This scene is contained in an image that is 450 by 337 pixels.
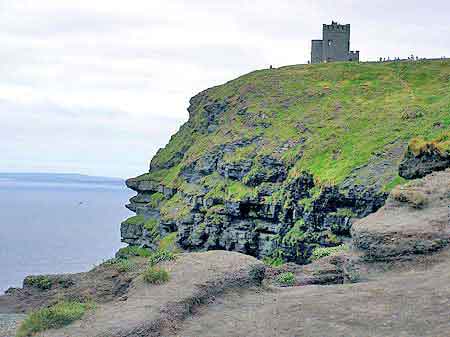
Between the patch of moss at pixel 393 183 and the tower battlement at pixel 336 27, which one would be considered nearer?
the patch of moss at pixel 393 183

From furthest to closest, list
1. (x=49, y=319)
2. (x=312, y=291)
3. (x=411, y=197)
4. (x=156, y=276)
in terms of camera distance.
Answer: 1. (x=411, y=197)
2. (x=312, y=291)
3. (x=156, y=276)
4. (x=49, y=319)

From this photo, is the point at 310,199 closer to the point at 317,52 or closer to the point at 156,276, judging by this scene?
the point at 156,276

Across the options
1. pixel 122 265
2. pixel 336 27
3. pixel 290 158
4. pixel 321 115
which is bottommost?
pixel 122 265

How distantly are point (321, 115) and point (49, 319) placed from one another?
212 feet

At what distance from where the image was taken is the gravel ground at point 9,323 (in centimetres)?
1950

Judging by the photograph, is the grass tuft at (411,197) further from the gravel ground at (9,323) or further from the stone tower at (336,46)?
the stone tower at (336,46)

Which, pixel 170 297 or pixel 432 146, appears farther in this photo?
pixel 432 146

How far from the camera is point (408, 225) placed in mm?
22031

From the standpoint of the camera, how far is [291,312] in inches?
681

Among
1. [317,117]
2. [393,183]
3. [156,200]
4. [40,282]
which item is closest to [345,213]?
[393,183]

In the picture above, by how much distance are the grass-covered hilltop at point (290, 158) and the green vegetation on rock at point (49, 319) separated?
3867 centimetres

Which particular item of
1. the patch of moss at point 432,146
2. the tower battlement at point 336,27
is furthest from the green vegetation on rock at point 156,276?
the tower battlement at point 336,27

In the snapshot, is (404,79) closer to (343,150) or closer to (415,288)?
(343,150)

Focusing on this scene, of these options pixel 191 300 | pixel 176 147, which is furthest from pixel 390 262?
pixel 176 147
